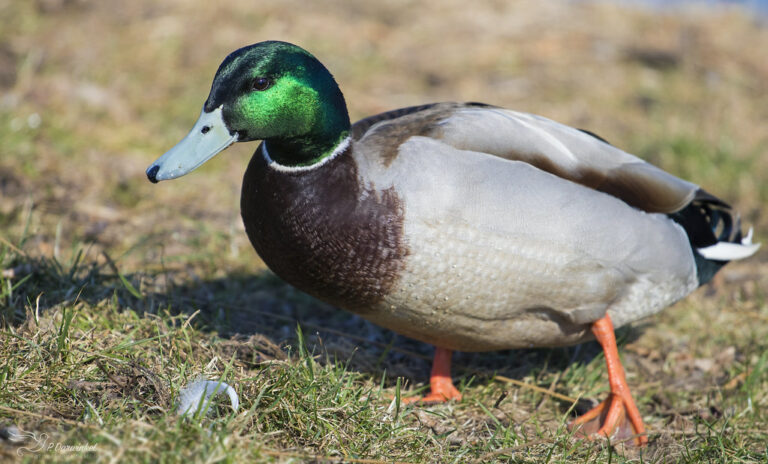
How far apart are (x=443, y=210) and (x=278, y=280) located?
5.45 ft

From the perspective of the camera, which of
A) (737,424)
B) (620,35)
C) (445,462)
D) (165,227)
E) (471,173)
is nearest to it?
(445,462)

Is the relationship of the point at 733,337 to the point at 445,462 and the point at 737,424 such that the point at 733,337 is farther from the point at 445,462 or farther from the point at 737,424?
the point at 445,462

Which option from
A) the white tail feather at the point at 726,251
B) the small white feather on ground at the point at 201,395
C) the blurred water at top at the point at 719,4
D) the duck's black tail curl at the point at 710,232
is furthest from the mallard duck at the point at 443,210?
the blurred water at top at the point at 719,4

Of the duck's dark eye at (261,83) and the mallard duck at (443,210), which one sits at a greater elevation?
the duck's dark eye at (261,83)

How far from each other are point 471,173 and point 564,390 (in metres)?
1.27

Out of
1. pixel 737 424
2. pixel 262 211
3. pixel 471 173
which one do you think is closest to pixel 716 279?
pixel 737 424

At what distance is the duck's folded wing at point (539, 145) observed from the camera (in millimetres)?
2939

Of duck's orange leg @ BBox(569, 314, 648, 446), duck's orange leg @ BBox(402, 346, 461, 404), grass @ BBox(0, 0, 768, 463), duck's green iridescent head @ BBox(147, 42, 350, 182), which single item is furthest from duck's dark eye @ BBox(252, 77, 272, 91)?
duck's orange leg @ BBox(569, 314, 648, 446)

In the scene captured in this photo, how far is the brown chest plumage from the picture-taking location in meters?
2.71

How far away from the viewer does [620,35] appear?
8109mm

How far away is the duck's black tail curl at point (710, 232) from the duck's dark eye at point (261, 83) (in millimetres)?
1782

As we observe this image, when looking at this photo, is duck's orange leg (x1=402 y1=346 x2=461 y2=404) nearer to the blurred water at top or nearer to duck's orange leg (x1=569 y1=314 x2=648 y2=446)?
duck's orange leg (x1=569 y1=314 x2=648 y2=446)

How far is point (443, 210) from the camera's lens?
8.98 feet

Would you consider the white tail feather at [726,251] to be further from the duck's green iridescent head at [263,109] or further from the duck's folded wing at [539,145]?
the duck's green iridescent head at [263,109]
